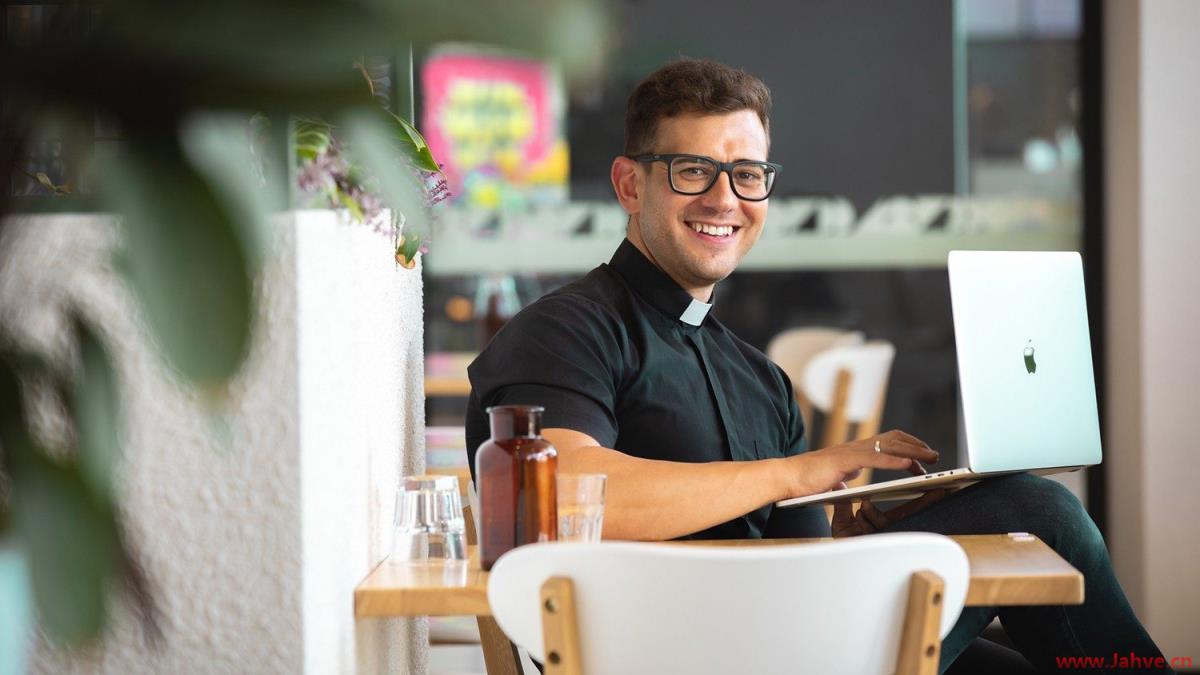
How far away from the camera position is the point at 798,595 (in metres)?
1.22

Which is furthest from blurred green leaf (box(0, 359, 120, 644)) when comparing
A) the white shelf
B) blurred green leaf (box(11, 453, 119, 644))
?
the white shelf

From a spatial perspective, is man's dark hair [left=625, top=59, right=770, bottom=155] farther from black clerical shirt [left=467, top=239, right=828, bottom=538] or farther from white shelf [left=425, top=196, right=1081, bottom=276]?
white shelf [left=425, top=196, right=1081, bottom=276]

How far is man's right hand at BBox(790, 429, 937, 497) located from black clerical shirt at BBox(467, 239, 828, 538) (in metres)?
0.27

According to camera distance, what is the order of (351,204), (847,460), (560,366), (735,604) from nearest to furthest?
(735,604), (351,204), (847,460), (560,366)

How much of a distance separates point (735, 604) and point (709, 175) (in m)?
1.09

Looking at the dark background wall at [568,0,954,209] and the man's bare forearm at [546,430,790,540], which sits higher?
the dark background wall at [568,0,954,209]

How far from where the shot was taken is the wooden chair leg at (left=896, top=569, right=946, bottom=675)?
1.25 m

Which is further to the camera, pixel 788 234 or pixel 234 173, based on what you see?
pixel 788 234

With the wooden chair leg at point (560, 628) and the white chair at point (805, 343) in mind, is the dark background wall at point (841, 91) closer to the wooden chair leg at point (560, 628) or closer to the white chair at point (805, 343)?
the white chair at point (805, 343)

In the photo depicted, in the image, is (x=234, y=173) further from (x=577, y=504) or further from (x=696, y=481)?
(x=696, y=481)

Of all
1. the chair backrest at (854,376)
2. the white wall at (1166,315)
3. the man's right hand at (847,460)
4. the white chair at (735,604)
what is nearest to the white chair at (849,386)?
the chair backrest at (854,376)

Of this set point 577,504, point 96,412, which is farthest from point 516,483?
point 96,412

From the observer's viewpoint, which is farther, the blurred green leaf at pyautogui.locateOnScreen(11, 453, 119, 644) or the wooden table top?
the wooden table top

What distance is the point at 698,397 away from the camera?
83.2 inches
